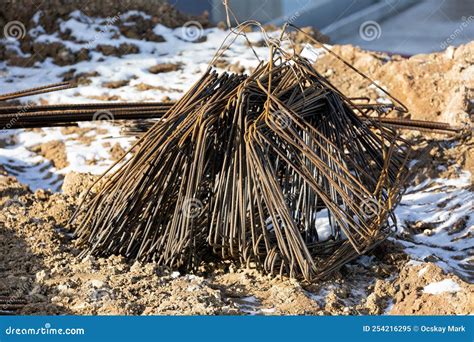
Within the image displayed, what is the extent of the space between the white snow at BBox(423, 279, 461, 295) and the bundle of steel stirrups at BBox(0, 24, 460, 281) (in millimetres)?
437

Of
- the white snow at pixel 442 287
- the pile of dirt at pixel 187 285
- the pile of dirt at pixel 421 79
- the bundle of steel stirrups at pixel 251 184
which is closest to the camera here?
the pile of dirt at pixel 187 285

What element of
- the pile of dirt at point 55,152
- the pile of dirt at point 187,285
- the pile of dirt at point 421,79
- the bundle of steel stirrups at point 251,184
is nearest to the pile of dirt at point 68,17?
the pile of dirt at point 55,152

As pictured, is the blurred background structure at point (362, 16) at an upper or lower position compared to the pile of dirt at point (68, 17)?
upper

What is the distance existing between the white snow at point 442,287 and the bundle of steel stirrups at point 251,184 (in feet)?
1.43

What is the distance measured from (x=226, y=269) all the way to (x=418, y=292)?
117cm

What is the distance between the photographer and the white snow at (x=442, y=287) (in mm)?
4664

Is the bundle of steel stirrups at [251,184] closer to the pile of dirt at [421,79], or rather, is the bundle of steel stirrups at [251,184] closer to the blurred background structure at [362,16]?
the pile of dirt at [421,79]

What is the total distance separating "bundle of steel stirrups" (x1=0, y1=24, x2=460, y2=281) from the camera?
489 cm

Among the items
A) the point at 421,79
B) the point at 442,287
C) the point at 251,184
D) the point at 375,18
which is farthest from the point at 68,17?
the point at 442,287

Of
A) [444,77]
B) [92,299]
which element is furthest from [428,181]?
[92,299]

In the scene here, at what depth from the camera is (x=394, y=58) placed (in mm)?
9211

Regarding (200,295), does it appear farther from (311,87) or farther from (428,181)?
(428,181)

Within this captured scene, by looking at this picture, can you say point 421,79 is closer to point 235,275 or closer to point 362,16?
point 235,275

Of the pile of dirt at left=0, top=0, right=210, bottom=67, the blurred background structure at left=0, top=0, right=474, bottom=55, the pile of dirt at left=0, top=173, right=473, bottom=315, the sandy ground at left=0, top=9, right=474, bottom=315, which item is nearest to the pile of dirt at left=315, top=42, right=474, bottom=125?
the sandy ground at left=0, top=9, right=474, bottom=315
